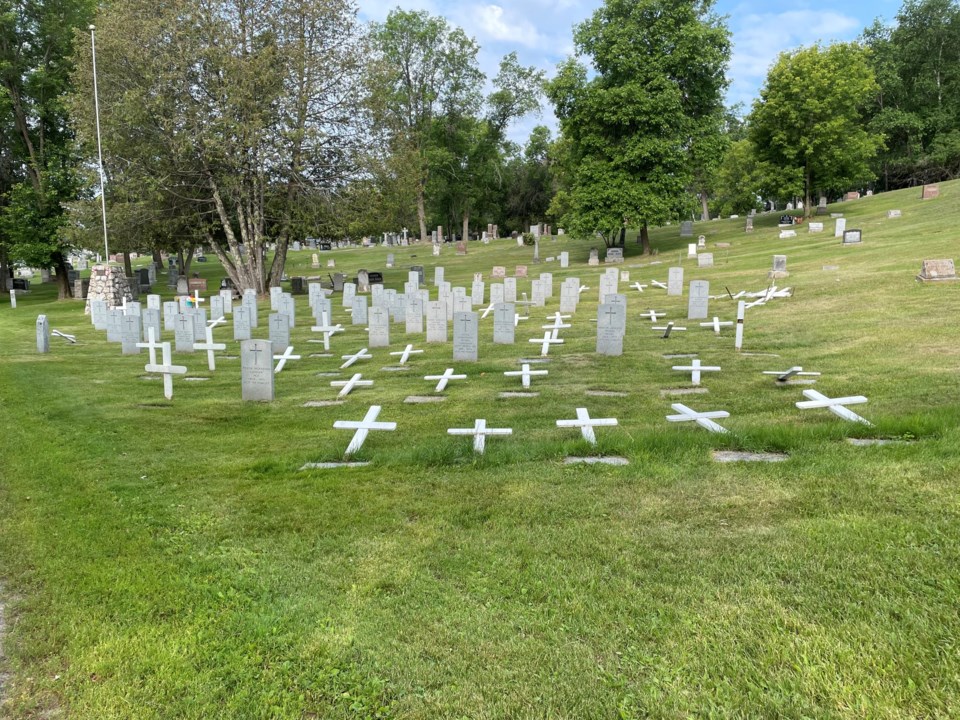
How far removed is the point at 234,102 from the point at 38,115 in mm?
13179

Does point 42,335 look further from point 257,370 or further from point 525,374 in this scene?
point 525,374

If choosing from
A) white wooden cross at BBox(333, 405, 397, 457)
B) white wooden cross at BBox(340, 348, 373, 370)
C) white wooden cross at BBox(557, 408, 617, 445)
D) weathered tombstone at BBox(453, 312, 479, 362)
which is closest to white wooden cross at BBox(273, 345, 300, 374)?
white wooden cross at BBox(340, 348, 373, 370)

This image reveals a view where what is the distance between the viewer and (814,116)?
34.7 metres

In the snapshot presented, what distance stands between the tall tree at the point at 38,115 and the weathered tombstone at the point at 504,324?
78.8 feet

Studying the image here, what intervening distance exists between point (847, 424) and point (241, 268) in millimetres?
26588

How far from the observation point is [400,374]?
10.6 m

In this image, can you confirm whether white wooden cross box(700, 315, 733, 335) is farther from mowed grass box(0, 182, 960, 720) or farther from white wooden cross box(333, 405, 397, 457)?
white wooden cross box(333, 405, 397, 457)

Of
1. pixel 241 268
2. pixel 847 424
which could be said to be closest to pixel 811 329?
pixel 847 424

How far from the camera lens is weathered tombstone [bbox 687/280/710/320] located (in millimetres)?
14844

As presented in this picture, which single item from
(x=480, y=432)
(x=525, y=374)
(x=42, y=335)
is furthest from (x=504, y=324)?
(x=42, y=335)

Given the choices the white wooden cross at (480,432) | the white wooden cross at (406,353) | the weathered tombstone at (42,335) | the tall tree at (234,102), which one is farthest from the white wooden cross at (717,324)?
the tall tree at (234,102)

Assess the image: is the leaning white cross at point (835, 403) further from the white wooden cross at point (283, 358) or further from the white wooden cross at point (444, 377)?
the white wooden cross at point (283, 358)

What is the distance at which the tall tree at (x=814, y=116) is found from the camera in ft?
112

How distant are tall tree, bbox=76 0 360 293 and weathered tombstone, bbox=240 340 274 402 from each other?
17.7 m
